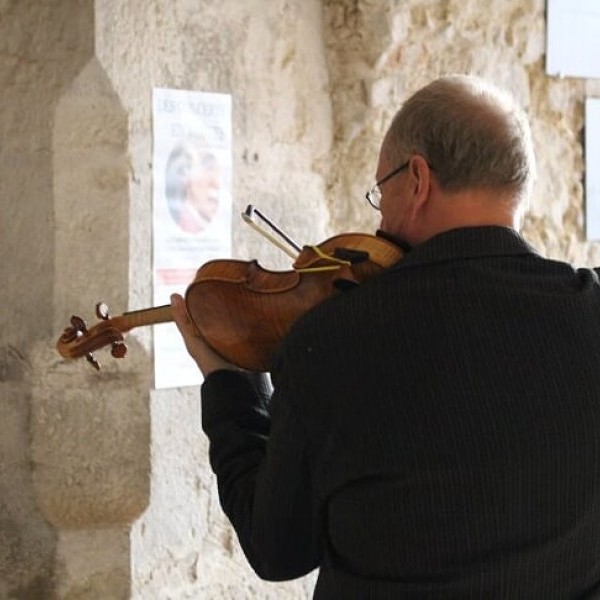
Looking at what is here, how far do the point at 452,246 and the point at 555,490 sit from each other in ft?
0.92

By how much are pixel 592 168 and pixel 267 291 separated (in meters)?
1.69

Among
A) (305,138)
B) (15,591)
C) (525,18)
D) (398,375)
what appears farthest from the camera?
(525,18)

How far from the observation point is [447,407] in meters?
1.15

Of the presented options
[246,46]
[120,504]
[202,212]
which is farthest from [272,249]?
[120,504]

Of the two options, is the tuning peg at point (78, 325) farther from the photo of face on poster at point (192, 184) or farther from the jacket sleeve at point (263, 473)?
the photo of face on poster at point (192, 184)

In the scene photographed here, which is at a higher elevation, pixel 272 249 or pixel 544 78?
pixel 544 78

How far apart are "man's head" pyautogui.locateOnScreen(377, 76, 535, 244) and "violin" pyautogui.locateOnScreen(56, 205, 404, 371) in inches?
2.4

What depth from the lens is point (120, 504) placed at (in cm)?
200

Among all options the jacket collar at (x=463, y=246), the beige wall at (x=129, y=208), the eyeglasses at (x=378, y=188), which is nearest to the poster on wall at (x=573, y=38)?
the beige wall at (x=129, y=208)

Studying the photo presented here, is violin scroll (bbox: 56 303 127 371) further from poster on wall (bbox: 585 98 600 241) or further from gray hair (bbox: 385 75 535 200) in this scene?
poster on wall (bbox: 585 98 600 241)

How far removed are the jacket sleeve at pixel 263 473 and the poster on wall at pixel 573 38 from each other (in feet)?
5.50

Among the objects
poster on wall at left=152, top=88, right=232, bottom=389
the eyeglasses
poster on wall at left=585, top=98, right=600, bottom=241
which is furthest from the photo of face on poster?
poster on wall at left=585, top=98, right=600, bottom=241

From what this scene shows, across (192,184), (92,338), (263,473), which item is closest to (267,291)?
(263,473)

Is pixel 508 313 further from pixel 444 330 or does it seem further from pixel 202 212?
pixel 202 212
